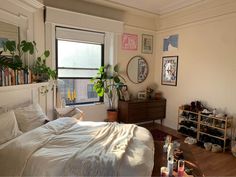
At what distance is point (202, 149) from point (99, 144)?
2.33 m

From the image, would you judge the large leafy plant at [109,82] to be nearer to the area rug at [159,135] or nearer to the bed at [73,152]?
the area rug at [159,135]

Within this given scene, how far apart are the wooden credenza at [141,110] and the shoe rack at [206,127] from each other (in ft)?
2.05

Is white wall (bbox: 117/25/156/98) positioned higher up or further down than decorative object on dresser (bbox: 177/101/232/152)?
higher up

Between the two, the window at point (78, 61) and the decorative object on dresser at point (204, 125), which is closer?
the decorative object on dresser at point (204, 125)

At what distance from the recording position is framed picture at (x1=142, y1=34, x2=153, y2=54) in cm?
465

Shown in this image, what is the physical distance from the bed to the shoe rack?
1.78 m

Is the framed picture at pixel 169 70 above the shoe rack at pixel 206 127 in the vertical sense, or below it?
above

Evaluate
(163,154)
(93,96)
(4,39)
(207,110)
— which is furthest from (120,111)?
(4,39)

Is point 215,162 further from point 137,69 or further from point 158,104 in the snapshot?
point 137,69

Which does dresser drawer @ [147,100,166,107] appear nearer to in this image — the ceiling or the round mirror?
the round mirror

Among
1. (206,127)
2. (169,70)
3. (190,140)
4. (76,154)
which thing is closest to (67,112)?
(76,154)

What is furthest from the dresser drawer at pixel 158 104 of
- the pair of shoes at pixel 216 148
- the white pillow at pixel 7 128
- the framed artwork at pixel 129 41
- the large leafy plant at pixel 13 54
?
the white pillow at pixel 7 128

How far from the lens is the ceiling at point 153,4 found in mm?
3874

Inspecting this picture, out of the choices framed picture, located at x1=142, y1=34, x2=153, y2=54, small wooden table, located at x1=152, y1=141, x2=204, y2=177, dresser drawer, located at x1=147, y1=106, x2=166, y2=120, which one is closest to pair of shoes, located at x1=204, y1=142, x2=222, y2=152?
small wooden table, located at x1=152, y1=141, x2=204, y2=177
